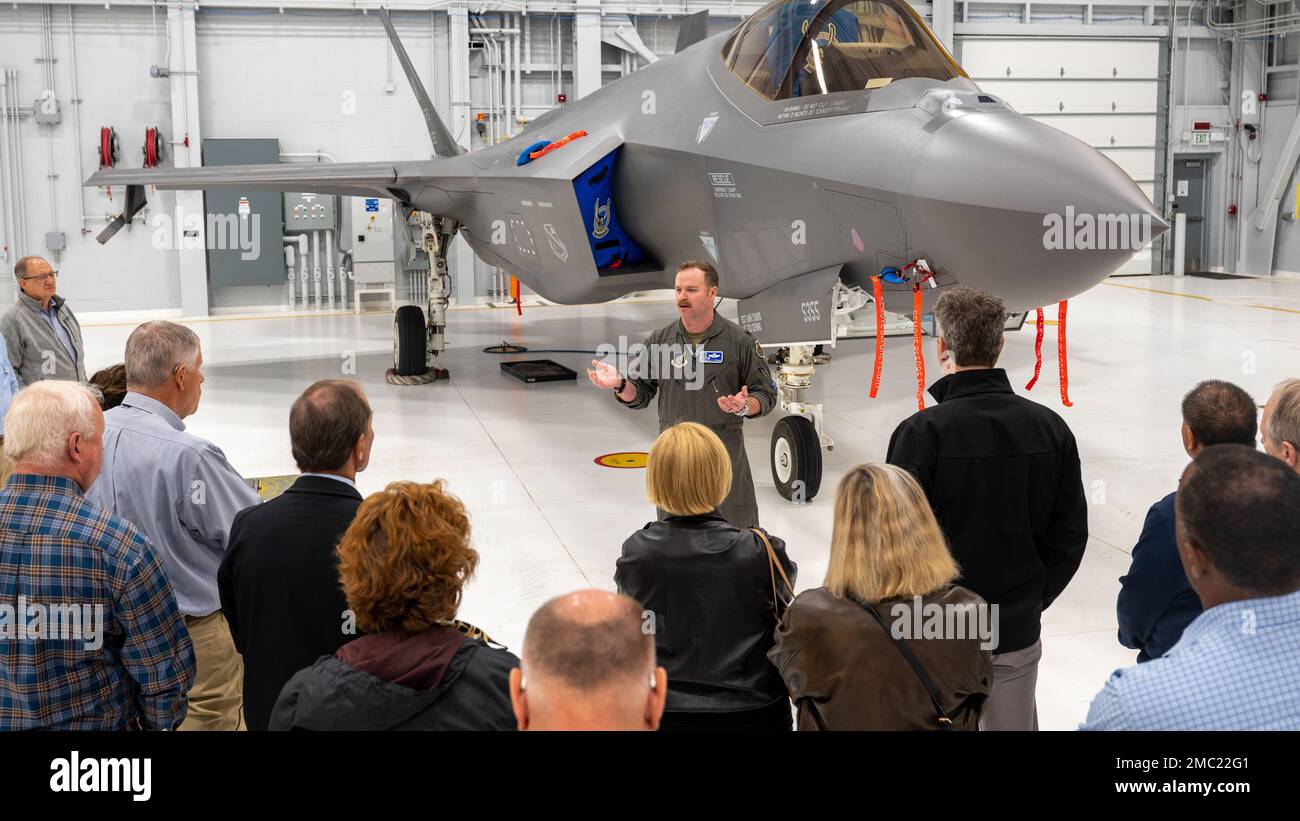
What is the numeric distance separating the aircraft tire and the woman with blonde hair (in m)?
10.9

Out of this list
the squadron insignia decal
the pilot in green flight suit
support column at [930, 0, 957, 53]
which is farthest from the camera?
support column at [930, 0, 957, 53]

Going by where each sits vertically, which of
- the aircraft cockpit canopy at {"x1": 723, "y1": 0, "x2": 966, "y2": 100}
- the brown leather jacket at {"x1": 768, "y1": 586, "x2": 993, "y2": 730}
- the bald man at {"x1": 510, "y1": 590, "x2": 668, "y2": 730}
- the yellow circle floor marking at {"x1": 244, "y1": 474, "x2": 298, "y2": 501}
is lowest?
the yellow circle floor marking at {"x1": 244, "y1": 474, "x2": 298, "y2": 501}

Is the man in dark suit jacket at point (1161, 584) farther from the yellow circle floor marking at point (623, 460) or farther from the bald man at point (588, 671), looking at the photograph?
the yellow circle floor marking at point (623, 460)

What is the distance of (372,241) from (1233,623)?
19356 mm

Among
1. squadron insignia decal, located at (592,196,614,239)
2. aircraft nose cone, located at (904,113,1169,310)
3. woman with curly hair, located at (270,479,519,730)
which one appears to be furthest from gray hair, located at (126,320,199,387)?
squadron insignia decal, located at (592,196,614,239)

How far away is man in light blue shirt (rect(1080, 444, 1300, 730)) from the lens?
2.24 meters

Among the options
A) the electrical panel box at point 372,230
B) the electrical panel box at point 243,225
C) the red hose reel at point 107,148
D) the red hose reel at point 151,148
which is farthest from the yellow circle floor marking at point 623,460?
the red hose reel at point 107,148

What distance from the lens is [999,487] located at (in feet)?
13.4

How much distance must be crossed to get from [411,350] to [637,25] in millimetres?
11146

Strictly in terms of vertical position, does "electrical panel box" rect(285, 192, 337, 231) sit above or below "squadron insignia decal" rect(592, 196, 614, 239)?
above

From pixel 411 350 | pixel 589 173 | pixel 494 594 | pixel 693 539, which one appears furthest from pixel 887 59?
pixel 411 350

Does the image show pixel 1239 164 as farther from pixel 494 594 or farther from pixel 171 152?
pixel 494 594

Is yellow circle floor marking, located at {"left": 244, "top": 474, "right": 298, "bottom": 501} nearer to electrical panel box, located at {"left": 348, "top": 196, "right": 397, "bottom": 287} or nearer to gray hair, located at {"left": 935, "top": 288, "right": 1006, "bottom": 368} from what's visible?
gray hair, located at {"left": 935, "top": 288, "right": 1006, "bottom": 368}
